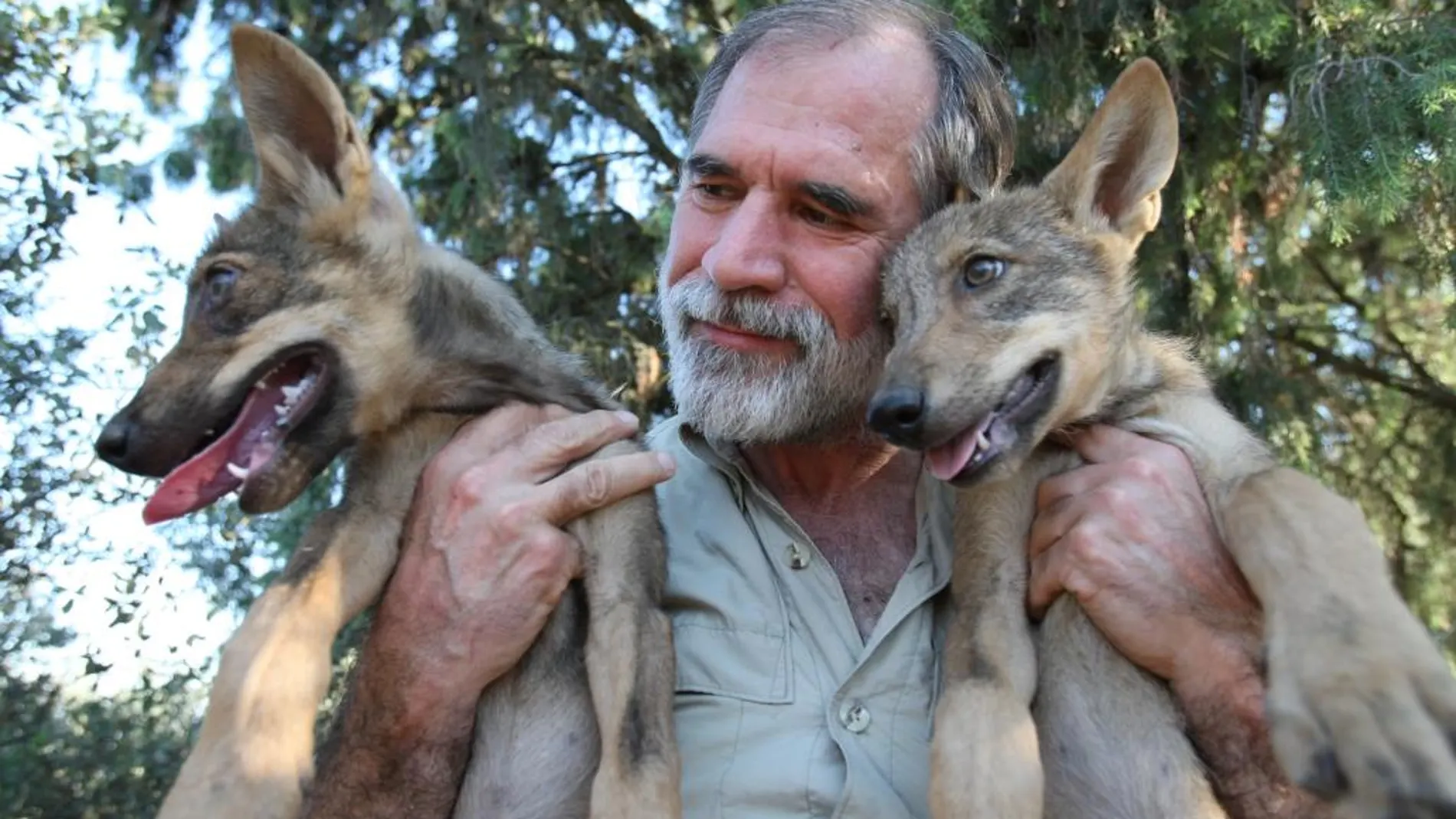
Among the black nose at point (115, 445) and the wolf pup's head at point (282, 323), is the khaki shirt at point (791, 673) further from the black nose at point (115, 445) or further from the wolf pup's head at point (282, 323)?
the black nose at point (115, 445)

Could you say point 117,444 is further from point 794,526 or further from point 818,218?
point 818,218

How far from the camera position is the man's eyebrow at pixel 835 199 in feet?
12.1

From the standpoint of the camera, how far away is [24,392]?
18.5 feet

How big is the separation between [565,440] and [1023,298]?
124cm

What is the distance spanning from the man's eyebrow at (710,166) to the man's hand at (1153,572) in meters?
1.27

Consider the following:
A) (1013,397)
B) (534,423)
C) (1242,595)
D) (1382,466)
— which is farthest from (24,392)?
(1382,466)

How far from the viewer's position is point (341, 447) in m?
3.52

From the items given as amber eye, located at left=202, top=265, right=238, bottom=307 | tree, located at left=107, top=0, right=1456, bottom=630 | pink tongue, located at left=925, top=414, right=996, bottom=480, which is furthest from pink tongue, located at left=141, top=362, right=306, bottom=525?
tree, located at left=107, top=0, right=1456, bottom=630

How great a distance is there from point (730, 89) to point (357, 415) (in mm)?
1425

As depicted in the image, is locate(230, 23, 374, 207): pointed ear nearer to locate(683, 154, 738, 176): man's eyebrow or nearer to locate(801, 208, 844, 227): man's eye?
locate(683, 154, 738, 176): man's eyebrow

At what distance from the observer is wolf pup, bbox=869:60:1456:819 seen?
256cm

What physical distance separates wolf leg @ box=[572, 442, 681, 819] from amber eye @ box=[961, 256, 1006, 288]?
1.00 metres

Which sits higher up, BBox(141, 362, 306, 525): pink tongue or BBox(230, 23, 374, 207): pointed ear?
BBox(230, 23, 374, 207): pointed ear

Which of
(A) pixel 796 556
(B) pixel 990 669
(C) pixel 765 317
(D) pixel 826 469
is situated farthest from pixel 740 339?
(B) pixel 990 669
